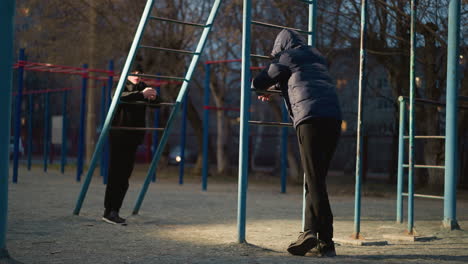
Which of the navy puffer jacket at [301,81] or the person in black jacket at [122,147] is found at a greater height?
the navy puffer jacket at [301,81]

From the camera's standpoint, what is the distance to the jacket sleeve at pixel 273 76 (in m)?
4.78

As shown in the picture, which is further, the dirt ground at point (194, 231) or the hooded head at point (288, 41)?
the hooded head at point (288, 41)

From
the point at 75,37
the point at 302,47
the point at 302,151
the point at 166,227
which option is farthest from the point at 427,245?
the point at 75,37

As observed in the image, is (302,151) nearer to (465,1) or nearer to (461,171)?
(465,1)

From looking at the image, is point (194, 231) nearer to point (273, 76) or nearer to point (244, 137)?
point (244, 137)

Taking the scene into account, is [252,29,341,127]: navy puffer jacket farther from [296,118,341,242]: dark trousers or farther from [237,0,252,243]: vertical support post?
[237,0,252,243]: vertical support post

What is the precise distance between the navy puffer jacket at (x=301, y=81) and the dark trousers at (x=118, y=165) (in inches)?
85.9

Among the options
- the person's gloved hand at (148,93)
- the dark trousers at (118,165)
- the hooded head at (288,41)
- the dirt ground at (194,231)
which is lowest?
the dirt ground at (194,231)

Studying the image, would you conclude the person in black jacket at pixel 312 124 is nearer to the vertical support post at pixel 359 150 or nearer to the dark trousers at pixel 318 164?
the dark trousers at pixel 318 164

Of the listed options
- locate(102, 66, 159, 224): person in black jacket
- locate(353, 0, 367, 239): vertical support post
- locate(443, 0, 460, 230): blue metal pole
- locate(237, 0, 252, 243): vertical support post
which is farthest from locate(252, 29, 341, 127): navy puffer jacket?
locate(443, 0, 460, 230): blue metal pole

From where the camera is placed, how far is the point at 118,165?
650 centimetres

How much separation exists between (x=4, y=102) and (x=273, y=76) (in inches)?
78.8

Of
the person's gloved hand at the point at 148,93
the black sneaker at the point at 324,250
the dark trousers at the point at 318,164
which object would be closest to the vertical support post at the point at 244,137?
the dark trousers at the point at 318,164

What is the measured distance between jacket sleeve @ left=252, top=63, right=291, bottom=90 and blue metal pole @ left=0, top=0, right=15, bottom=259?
1.87 meters
